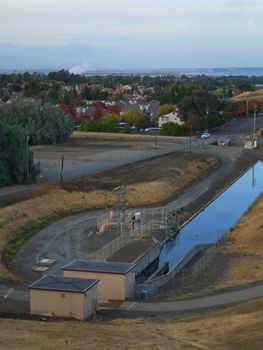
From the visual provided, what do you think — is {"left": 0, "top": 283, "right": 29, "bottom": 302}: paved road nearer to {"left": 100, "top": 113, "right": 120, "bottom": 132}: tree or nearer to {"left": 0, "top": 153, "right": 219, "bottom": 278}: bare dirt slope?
{"left": 0, "top": 153, "right": 219, "bottom": 278}: bare dirt slope

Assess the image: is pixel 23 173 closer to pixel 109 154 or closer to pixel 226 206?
pixel 226 206

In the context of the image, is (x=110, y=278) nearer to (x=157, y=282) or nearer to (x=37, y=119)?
(x=157, y=282)

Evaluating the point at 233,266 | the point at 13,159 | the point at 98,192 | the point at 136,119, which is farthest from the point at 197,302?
the point at 136,119

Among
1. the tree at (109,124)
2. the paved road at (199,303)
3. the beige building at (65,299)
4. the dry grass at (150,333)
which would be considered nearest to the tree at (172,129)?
the tree at (109,124)

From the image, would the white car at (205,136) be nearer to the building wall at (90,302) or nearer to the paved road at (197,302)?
the paved road at (197,302)

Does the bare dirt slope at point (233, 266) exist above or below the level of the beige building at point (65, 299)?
below

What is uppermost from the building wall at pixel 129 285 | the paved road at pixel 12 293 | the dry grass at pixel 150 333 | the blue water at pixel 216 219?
the dry grass at pixel 150 333

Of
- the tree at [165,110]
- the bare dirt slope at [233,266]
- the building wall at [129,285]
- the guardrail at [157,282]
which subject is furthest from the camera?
the tree at [165,110]

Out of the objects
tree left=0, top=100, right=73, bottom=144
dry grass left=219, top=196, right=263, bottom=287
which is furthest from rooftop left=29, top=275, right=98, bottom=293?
tree left=0, top=100, right=73, bottom=144
